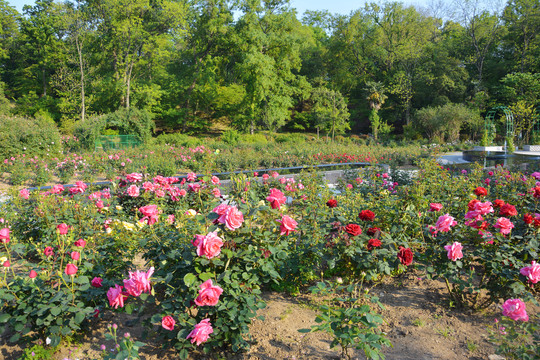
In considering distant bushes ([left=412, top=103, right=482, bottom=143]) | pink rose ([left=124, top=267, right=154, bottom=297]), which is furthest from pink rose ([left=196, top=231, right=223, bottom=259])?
distant bushes ([left=412, top=103, right=482, bottom=143])

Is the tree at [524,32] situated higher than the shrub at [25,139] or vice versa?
the tree at [524,32]

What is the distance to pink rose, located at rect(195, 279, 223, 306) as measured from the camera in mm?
1855

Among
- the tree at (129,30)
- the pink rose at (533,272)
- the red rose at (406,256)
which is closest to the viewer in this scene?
the pink rose at (533,272)

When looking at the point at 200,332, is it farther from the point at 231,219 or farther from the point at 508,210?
the point at 508,210

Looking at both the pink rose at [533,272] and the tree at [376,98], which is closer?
the pink rose at [533,272]

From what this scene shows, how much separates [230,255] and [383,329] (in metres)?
1.29

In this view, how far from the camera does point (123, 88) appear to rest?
85.8 feet

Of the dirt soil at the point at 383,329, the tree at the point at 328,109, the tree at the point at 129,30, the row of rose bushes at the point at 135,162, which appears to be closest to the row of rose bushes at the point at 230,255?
the dirt soil at the point at 383,329

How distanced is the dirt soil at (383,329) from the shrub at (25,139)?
10367 mm

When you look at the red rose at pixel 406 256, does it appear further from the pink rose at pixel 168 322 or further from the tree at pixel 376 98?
the tree at pixel 376 98

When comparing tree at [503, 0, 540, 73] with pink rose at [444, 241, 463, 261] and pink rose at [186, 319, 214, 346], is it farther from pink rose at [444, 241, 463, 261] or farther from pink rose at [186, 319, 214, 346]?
pink rose at [186, 319, 214, 346]

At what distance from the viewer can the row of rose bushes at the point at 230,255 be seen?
6.79ft

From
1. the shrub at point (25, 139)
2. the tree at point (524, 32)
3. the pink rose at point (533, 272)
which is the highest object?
the tree at point (524, 32)

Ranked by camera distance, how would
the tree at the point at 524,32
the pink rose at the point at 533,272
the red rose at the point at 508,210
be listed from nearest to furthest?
the pink rose at the point at 533,272, the red rose at the point at 508,210, the tree at the point at 524,32
